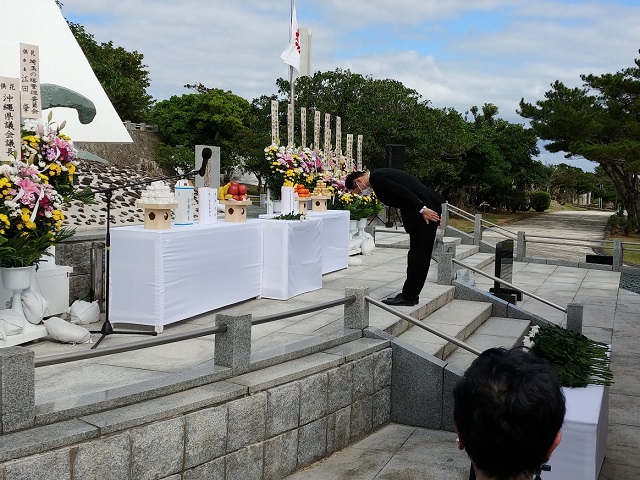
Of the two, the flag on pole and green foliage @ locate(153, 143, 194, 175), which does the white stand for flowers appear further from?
green foliage @ locate(153, 143, 194, 175)

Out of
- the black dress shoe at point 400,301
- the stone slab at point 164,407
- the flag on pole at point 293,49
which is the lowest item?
the stone slab at point 164,407

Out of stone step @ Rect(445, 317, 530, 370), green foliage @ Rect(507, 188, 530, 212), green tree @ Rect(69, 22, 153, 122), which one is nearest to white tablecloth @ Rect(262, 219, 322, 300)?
stone step @ Rect(445, 317, 530, 370)

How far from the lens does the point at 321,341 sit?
212 inches

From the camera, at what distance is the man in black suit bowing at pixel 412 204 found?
6.92 meters

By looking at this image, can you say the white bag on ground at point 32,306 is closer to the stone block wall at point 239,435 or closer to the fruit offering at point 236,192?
the stone block wall at point 239,435

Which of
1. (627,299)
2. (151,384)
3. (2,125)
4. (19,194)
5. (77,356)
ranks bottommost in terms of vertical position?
(627,299)

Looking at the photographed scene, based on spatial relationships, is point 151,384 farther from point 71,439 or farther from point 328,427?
point 328,427

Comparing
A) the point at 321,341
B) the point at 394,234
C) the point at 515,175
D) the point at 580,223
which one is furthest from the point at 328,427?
the point at 515,175

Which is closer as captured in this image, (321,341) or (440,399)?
(321,341)

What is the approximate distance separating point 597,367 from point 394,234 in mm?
11633

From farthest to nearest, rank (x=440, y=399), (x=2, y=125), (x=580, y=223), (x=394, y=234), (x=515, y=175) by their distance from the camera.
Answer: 1. (x=515, y=175)
2. (x=580, y=223)
3. (x=394, y=234)
4. (x=440, y=399)
5. (x=2, y=125)

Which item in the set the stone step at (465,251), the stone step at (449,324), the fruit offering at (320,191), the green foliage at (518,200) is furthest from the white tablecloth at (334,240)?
the green foliage at (518,200)

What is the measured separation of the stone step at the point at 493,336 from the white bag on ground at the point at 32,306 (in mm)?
3751

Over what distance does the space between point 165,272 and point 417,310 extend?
2813 mm
